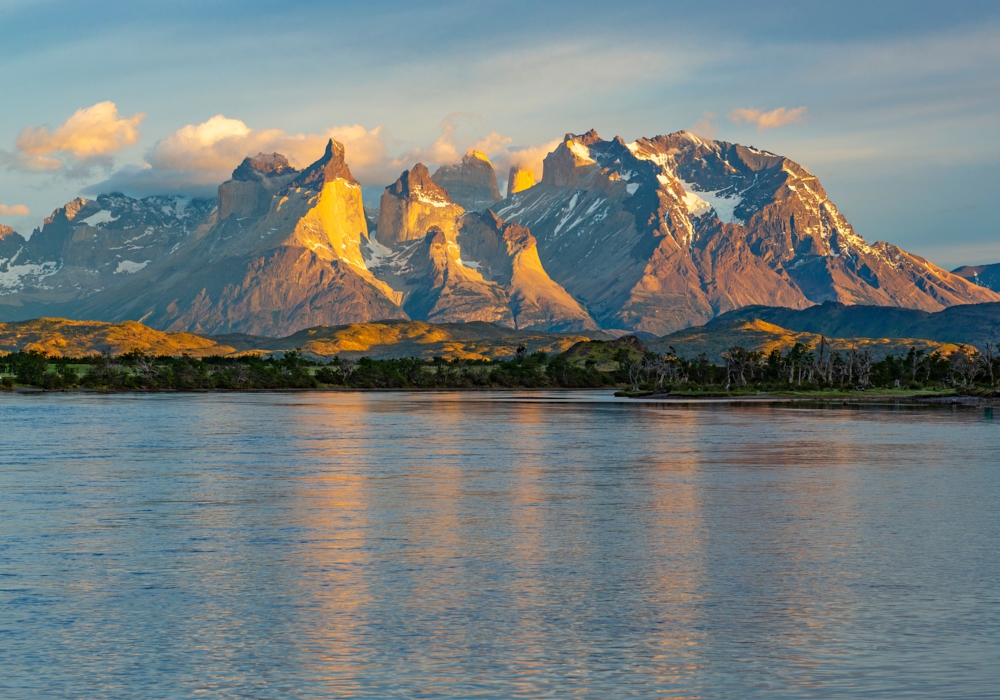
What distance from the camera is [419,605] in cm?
3238

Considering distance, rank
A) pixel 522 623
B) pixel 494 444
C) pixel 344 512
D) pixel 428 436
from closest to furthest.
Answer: pixel 522 623 < pixel 344 512 < pixel 494 444 < pixel 428 436

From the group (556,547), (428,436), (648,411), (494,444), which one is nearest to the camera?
(556,547)

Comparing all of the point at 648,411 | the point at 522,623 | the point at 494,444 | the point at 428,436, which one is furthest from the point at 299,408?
the point at 522,623

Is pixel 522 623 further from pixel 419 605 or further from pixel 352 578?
pixel 352 578

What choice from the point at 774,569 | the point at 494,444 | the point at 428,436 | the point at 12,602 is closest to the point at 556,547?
the point at 774,569

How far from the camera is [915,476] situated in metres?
71.3

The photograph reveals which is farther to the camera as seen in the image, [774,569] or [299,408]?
[299,408]

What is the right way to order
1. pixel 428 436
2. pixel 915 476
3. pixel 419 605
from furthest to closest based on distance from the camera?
pixel 428 436
pixel 915 476
pixel 419 605

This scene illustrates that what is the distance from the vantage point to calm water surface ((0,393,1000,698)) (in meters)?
25.2

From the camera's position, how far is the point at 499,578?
120ft

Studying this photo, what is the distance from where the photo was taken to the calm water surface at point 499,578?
25.2 m

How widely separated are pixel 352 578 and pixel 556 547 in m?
9.90

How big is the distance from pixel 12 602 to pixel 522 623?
616 inches

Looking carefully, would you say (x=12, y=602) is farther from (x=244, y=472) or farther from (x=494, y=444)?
(x=494, y=444)
